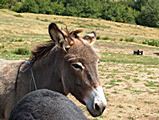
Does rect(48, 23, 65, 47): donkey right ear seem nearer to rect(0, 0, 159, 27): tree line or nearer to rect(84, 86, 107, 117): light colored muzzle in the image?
rect(84, 86, 107, 117): light colored muzzle

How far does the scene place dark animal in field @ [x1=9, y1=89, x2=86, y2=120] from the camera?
3.39m

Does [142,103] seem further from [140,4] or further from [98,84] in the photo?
[140,4]

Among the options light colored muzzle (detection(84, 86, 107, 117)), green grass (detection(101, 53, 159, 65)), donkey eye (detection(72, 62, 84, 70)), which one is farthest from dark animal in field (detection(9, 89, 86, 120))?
green grass (detection(101, 53, 159, 65))

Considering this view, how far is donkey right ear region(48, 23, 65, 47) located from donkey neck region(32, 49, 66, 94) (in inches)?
5.0

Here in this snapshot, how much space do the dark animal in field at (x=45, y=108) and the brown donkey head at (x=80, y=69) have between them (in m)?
1.25

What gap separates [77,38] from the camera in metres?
5.43

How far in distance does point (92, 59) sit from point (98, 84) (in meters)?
0.32

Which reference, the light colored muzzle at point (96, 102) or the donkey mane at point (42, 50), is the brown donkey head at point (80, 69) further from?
the donkey mane at point (42, 50)

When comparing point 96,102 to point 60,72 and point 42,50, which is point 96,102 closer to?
point 60,72

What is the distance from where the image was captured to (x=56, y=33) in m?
5.32

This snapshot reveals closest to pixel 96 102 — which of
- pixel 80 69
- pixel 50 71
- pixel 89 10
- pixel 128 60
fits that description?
pixel 80 69

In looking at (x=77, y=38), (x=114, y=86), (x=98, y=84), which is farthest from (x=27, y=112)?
(x=114, y=86)

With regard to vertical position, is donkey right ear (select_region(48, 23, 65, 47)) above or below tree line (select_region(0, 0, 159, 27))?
above

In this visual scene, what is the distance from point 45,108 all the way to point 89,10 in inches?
3586
